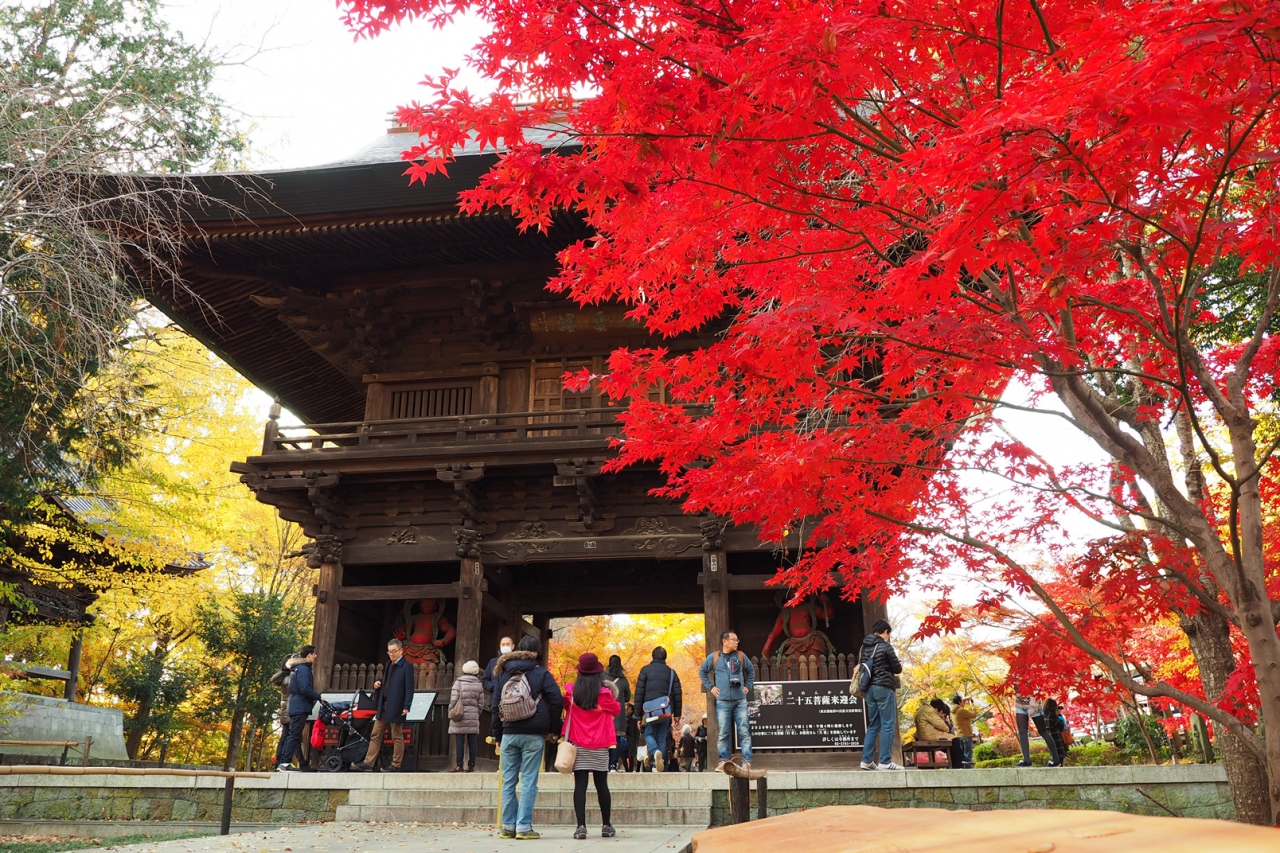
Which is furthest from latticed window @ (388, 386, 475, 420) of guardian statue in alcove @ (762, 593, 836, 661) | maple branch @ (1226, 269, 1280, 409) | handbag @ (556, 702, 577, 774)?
maple branch @ (1226, 269, 1280, 409)

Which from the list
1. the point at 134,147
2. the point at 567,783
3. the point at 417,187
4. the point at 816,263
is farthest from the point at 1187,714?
the point at 134,147

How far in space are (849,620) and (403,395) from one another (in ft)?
26.4

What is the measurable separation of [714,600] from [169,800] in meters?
7.14

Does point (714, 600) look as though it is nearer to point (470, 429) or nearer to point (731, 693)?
point (731, 693)

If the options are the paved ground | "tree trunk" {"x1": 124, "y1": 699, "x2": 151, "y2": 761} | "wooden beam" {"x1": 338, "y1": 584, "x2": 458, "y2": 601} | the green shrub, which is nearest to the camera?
the paved ground

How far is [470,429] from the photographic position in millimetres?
12812

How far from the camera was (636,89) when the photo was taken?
438 centimetres

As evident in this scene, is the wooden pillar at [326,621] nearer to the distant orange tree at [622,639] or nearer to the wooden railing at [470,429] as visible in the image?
the wooden railing at [470,429]

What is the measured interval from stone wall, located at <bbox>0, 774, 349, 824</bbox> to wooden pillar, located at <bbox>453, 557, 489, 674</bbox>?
3100 mm

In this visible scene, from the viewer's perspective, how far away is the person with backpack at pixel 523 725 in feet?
23.4

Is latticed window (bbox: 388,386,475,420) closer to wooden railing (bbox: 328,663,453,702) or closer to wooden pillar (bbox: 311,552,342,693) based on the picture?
wooden pillar (bbox: 311,552,342,693)

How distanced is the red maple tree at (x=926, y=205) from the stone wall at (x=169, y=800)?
5.94 meters

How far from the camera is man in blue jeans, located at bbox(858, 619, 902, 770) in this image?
9633 millimetres

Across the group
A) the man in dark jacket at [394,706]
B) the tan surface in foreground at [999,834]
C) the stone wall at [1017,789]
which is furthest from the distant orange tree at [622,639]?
the tan surface in foreground at [999,834]
